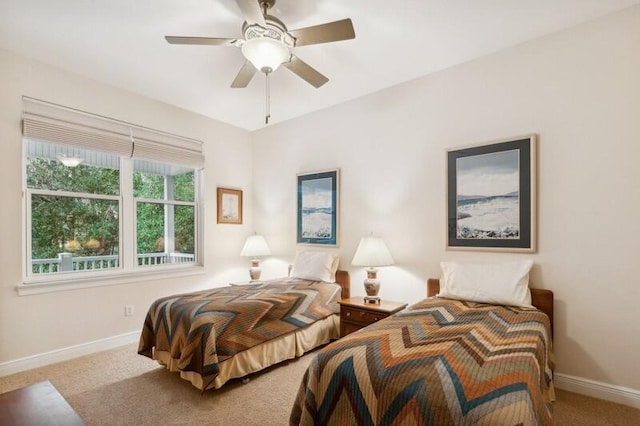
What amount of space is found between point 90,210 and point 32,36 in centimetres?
162

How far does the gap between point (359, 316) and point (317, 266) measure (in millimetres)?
864

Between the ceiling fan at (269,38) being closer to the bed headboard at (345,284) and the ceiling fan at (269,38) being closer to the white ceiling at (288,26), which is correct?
the white ceiling at (288,26)

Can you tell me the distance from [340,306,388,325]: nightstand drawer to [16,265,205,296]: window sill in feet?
6.95

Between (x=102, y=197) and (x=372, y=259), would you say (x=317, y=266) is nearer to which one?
(x=372, y=259)

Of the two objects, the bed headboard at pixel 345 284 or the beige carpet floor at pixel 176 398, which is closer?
the beige carpet floor at pixel 176 398

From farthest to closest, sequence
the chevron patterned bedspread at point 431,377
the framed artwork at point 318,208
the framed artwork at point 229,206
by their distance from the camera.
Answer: the framed artwork at point 229,206 → the framed artwork at point 318,208 → the chevron patterned bedspread at point 431,377

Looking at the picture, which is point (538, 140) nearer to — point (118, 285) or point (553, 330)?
point (553, 330)

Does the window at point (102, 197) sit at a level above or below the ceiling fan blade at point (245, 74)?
below

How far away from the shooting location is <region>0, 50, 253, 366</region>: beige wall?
9.48ft

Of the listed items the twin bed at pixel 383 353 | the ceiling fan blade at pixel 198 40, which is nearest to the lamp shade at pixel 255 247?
the twin bed at pixel 383 353

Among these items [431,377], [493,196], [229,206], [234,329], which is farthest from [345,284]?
[431,377]

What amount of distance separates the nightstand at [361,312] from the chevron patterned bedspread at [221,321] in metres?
0.25

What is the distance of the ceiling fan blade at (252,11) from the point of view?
70.9 inches

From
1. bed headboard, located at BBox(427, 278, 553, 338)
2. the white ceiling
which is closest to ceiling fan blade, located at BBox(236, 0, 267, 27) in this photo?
the white ceiling
